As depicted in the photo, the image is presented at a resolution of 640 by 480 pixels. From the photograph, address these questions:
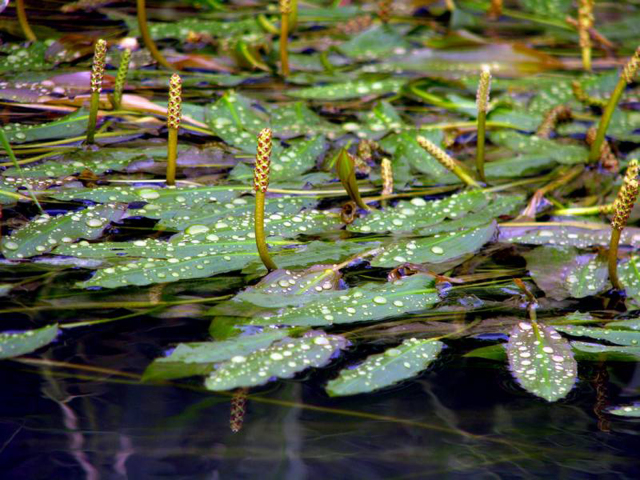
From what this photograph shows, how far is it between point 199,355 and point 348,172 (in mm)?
459

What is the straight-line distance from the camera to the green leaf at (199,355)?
942 mm

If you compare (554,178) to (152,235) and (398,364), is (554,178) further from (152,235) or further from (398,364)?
(152,235)

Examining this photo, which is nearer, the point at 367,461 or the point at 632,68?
the point at 367,461

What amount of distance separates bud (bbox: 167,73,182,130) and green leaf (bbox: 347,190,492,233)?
0.37 m

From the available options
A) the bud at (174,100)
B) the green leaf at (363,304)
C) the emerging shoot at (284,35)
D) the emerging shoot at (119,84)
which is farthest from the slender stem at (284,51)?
the green leaf at (363,304)

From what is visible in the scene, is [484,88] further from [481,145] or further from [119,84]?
[119,84]

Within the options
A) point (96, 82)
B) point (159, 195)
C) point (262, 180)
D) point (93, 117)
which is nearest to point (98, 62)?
point (96, 82)

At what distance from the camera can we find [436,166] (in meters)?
1.57

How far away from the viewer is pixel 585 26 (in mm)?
2016

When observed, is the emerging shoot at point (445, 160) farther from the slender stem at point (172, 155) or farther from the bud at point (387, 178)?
the slender stem at point (172, 155)

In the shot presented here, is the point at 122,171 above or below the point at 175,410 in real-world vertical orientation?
Answer: above

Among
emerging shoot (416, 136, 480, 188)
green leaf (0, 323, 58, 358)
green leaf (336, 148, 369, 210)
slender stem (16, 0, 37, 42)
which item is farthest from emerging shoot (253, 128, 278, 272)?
slender stem (16, 0, 37, 42)

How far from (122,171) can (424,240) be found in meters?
0.64

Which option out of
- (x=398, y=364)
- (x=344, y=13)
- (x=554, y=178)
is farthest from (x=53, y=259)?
(x=344, y=13)
